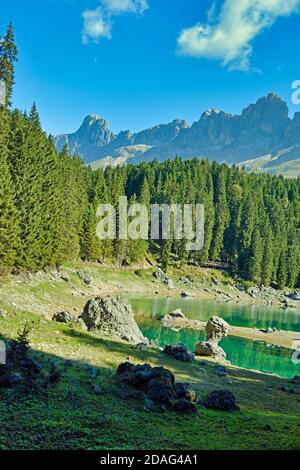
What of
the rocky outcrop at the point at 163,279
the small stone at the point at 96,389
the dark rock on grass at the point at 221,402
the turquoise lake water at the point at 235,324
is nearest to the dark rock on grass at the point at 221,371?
the dark rock on grass at the point at 221,402

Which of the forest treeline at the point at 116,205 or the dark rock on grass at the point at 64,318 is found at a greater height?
the forest treeline at the point at 116,205

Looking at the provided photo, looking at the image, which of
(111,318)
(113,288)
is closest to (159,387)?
(111,318)

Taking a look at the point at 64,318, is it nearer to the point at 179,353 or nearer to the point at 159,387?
the point at 179,353

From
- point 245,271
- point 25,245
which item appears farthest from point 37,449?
point 245,271

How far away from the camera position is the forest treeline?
4988 centimetres

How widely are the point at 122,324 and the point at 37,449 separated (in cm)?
2540

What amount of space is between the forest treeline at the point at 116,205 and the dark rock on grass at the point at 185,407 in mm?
Answer: 32910

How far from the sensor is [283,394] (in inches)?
990

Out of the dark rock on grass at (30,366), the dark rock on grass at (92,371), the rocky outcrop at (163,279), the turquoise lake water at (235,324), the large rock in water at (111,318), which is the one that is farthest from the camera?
the rocky outcrop at (163,279)

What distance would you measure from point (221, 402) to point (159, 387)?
3.18 metres

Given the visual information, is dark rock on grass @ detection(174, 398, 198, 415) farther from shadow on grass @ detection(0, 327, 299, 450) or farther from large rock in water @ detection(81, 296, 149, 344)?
large rock in water @ detection(81, 296, 149, 344)

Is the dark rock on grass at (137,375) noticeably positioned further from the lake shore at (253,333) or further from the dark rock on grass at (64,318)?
the lake shore at (253,333)

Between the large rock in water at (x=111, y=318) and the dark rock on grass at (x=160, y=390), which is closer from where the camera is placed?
the dark rock on grass at (x=160, y=390)

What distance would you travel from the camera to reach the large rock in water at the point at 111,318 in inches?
1390
